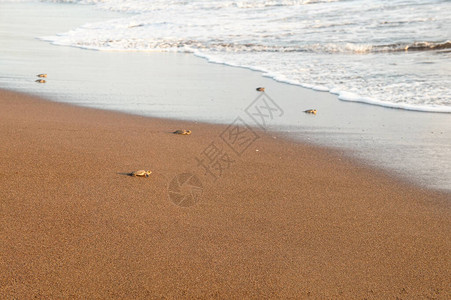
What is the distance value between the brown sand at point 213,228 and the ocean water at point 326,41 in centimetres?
327

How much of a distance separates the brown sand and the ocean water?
129 inches

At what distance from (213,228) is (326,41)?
426 inches

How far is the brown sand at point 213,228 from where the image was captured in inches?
101

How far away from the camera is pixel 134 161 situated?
4.36 meters

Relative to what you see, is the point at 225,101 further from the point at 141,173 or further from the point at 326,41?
the point at 326,41

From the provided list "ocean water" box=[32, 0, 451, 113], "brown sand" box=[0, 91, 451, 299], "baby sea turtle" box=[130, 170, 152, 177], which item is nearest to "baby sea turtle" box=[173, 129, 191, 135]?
"brown sand" box=[0, 91, 451, 299]

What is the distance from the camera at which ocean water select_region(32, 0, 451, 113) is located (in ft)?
26.2

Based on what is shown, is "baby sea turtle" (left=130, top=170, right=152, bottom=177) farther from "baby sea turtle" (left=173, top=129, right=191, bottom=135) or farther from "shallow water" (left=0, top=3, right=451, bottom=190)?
"shallow water" (left=0, top=3, right=451, bottom=190)

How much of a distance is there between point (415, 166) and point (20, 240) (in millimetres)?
3023

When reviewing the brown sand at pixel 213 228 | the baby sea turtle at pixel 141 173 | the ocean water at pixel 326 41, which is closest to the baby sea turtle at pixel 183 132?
the brown sand at pixel 213 228

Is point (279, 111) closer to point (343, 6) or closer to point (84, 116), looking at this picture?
point (84, 116)

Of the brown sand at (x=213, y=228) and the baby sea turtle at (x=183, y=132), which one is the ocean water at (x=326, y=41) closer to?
the baby sea turtle at (x=183, y=132)

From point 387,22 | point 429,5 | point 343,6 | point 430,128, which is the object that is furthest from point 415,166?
point 343,6

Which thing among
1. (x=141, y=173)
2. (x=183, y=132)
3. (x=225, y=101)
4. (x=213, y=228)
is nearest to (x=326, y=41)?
(x=225, y=101)
